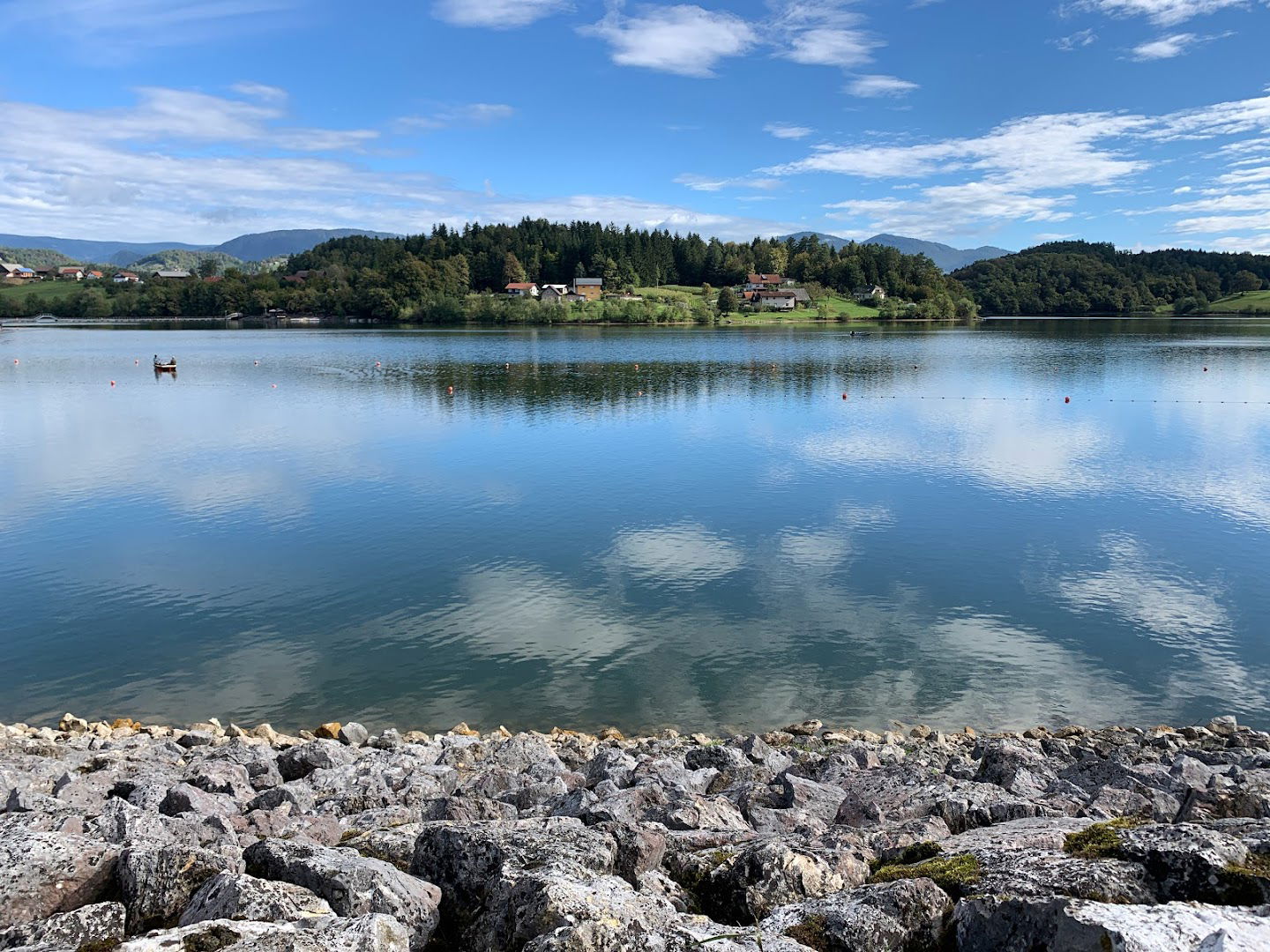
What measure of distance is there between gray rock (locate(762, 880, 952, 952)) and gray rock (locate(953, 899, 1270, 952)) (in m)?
0.25

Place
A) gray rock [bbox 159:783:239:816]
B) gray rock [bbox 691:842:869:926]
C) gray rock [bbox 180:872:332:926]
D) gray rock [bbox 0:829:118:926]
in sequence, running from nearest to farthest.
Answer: gray rock [bbox 180:872:332:926] → gray rock [bbox 0:829:118:926] → gray rock [bbox 691:842:869:926] → gray rock [bbox 159:783:239:816]

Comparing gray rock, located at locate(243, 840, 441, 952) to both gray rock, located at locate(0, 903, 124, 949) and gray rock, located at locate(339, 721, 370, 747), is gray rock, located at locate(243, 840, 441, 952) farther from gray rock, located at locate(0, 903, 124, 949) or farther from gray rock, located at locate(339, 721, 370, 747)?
gray rock, located at locate(339, 721, 370, 747)

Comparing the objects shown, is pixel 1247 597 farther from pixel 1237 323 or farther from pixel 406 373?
pixel 1237 323

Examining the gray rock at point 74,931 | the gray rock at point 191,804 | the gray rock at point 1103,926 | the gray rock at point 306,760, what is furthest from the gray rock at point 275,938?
the gray rock at point 306,760

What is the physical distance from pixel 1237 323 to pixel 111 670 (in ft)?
729

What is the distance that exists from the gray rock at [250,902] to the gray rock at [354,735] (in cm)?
1033

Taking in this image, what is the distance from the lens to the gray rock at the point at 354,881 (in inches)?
257

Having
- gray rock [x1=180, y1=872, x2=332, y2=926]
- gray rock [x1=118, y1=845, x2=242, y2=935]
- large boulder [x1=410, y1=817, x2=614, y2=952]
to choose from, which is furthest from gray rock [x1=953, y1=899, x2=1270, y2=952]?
→ gray rock [x1=118, y1=845, x2=242, y2=935]

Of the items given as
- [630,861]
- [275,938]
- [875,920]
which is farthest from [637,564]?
[275,938]

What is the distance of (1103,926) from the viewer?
5.12m

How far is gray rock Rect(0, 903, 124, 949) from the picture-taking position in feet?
19.5

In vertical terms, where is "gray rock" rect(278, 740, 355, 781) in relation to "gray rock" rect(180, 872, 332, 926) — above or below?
below

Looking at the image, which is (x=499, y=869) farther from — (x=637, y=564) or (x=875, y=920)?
(x=637, y=564)

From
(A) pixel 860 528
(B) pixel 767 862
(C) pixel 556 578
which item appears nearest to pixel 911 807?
(B) pixel 767 862
